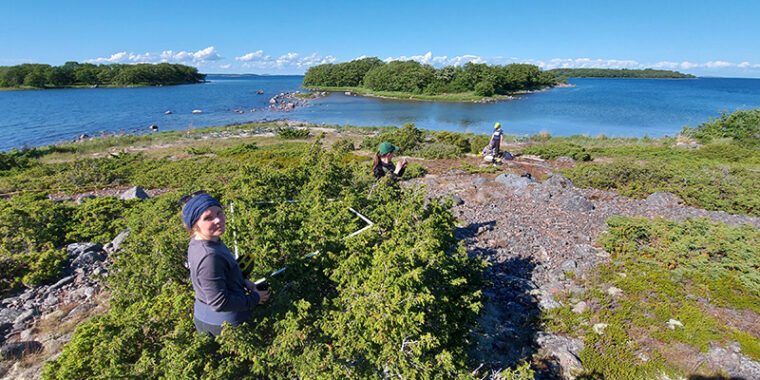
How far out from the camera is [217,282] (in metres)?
2.45

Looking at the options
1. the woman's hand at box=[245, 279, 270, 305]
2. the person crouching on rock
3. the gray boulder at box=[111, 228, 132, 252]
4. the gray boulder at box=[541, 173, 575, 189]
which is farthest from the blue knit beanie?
the gray boulder at box=[541, 173, 575, 189]

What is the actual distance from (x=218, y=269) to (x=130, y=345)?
1.13m

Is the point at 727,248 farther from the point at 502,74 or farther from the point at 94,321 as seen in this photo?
the point at 502,74

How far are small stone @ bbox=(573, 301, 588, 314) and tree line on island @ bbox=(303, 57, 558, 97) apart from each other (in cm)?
7385

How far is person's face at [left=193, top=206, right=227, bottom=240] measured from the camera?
250 cm

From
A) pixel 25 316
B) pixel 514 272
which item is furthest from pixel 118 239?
pixel 514 272

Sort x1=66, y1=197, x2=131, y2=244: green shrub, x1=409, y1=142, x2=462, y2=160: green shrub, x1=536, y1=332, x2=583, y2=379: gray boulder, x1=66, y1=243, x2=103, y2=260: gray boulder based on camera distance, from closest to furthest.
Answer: x1=536, y1=332, x2=583, y2=379: gray boulder < x1=66, y1=243, x2=103, y2=260: gray boulder < x1=66, y1=197, x2=131, y2=244: green shrub < x1=409, y1=142, x2=462, y2=160: green shrub

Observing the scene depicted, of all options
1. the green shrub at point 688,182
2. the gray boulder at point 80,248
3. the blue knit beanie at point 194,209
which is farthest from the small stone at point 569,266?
the gray boulder at point 80,248

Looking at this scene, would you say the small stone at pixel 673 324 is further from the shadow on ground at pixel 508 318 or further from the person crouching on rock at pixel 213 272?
the person crouching on rock at pixel 213 272

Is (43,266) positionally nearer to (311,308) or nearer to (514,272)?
(311,308)

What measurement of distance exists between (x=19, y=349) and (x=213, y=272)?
14.3ft

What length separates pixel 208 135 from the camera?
88.7ft

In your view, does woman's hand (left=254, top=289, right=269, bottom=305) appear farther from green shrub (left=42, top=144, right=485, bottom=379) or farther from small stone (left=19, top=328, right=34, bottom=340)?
small stone (left=19, top=328, right=34, bottom=340)

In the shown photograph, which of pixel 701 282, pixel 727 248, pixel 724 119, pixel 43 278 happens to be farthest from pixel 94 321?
pixel 724 119
